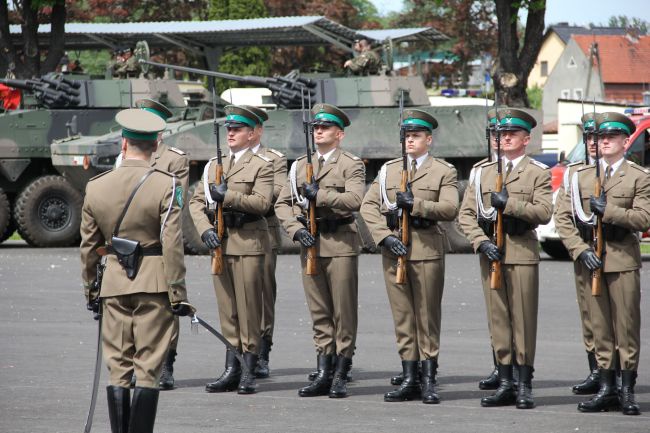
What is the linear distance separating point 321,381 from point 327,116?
1.87 meters

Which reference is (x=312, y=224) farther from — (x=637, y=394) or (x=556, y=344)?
(x=556, y=344)

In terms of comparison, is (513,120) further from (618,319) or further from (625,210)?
(618,319)

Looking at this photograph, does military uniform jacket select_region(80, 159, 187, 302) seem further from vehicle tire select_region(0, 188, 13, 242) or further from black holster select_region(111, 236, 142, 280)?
vehicle tire select_region(0, 188, 13, 242)

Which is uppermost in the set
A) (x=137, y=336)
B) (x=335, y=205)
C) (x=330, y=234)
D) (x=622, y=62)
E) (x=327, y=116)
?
(x=327, y=116)

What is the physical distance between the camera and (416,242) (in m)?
10.2

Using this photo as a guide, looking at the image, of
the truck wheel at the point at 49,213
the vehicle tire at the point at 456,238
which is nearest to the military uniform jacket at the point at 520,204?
the vehicle tire at the point at 456,238

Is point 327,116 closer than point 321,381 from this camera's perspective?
No

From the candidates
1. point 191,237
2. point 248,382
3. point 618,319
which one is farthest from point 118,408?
point 191,237

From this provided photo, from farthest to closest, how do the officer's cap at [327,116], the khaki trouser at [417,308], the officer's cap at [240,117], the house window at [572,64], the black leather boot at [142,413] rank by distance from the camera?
the house window at [572,64] < the officer's cap at [240,117] < the officer's cap at [327,116] < the khaki trouser at [417,308] < the black leather boot at [142,413]

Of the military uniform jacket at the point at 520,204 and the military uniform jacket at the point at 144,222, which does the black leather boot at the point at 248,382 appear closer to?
the military uniform jacket at the point at 520,204

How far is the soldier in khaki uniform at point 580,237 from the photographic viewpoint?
974cm

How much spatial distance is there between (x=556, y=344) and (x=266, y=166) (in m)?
3.59

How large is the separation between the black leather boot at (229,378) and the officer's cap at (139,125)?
9.38 ft

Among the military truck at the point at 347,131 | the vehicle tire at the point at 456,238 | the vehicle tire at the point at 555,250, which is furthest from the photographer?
the vehicle tire at the point at 456,238
